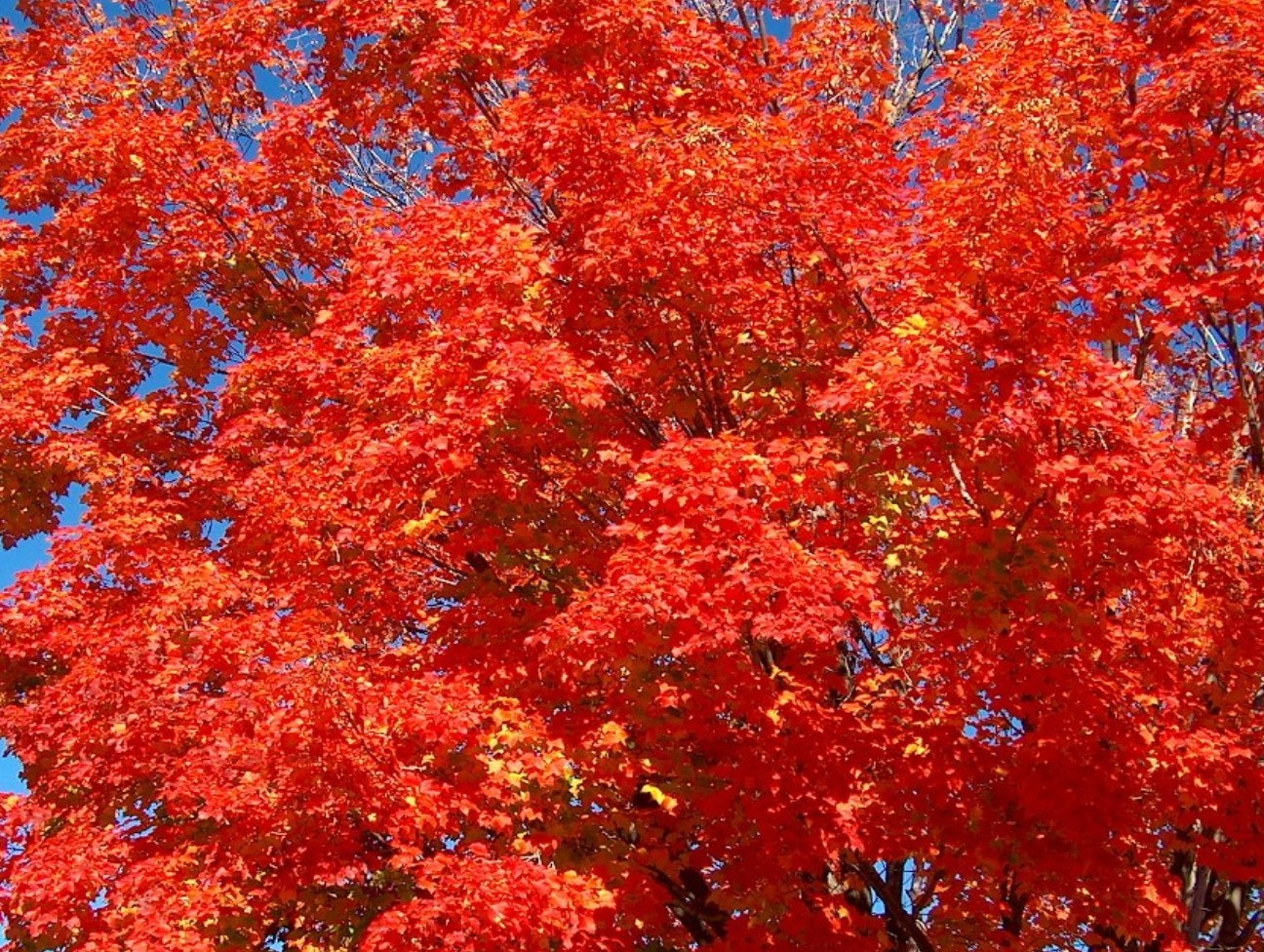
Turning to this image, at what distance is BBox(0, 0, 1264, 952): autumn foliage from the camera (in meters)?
6.90

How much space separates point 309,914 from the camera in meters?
8.23

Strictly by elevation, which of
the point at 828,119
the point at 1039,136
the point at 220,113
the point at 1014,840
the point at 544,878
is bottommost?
the point at 544,878

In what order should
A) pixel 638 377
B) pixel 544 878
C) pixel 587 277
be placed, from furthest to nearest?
pixel 638 377, pixel 587 277, pixel 544 878

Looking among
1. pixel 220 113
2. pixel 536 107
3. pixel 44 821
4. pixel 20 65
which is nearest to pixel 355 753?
pixel 44 821

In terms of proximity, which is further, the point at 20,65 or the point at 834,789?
the point at 20,65

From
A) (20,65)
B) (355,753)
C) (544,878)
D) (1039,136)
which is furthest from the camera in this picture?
(20,65)

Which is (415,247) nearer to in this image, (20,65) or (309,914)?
(309,914)

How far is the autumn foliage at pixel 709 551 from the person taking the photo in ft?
22.6

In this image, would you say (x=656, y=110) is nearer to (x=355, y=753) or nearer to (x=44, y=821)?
(x=355, y=753)

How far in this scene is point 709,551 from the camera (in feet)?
20.7

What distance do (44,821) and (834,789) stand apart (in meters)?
7.64

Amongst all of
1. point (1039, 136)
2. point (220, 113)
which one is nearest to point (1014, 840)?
point (1039, 136)

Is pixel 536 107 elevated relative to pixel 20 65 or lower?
lower

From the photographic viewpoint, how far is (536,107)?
977 centimetres
